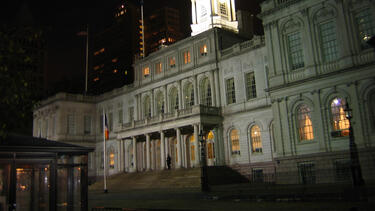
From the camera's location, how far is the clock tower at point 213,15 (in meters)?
48.0

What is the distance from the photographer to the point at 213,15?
48000 millimetres

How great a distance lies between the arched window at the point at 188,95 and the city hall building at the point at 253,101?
125 mm

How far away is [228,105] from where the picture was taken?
4053cm

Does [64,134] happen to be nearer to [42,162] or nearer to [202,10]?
[202,10]

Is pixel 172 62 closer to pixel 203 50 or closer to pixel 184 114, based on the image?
pixel 203 50

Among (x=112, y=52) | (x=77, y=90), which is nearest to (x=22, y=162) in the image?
(x=77, y=90)

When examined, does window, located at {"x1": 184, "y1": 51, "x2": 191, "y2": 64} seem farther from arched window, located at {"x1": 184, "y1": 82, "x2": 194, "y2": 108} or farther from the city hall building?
arched window, located at {"x1": 184, "y1": 82, "x2": 194, "y2": 108}

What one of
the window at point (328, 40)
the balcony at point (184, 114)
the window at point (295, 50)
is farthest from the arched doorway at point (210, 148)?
the window at point (328, 40)

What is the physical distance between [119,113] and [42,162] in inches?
1745

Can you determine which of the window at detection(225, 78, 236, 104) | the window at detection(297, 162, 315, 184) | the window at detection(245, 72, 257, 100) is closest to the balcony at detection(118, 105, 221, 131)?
the window at detection(225, 78, 236, 104)

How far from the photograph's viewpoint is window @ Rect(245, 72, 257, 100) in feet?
128

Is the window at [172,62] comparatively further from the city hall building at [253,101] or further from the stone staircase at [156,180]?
the stone staircase at [156,180]

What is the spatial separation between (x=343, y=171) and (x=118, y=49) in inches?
4574

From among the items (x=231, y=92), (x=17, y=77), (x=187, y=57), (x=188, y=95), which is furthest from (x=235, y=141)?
(x=17, y=77)
